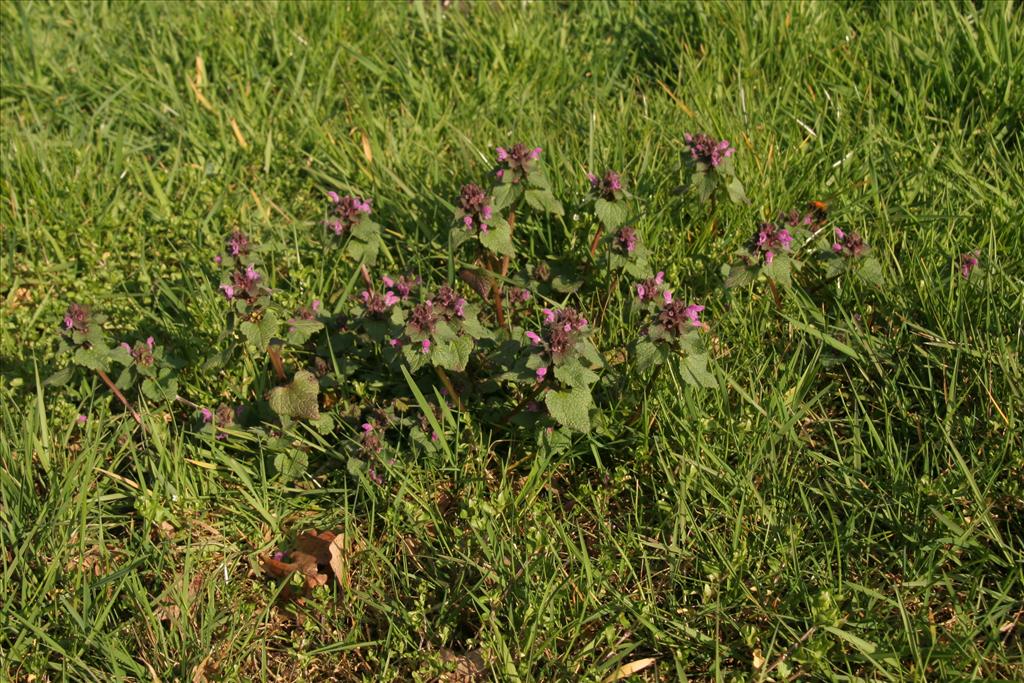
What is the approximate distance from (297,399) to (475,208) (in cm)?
71

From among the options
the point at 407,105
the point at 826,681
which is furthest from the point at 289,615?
the point at 407,105

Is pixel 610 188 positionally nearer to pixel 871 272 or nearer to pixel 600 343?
pixel 600 343

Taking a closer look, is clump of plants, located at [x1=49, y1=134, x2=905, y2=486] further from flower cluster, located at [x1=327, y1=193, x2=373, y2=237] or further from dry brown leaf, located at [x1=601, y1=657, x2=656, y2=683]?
dry brown leaf, located at [x1=601, y1=657, x2=656, y2=683]

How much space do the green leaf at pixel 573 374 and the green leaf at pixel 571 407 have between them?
30mm

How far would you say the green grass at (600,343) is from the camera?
102 inches

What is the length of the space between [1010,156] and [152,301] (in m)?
2.82

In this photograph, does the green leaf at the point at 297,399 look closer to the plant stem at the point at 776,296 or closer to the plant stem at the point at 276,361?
the plant stem at the point at 276,361

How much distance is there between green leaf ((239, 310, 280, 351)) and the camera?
111 inches

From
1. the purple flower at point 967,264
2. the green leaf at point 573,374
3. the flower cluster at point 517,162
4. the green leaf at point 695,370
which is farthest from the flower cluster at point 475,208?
the purple flower at point 967,264

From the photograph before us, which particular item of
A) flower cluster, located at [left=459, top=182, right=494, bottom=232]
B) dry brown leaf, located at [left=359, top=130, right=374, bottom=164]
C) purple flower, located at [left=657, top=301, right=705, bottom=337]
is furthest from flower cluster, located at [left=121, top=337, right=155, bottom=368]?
purple flower, located at [left=657, top=301, right=705, bottom=337]

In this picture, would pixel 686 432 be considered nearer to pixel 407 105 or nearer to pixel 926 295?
pixel 926 295

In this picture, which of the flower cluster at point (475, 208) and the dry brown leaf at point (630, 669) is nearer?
the dry brown leaf at point (630, 669)

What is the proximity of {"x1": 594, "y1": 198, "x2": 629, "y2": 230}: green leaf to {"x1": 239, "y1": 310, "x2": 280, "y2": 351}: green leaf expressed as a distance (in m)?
0.94

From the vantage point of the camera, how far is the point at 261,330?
9.36 ft
